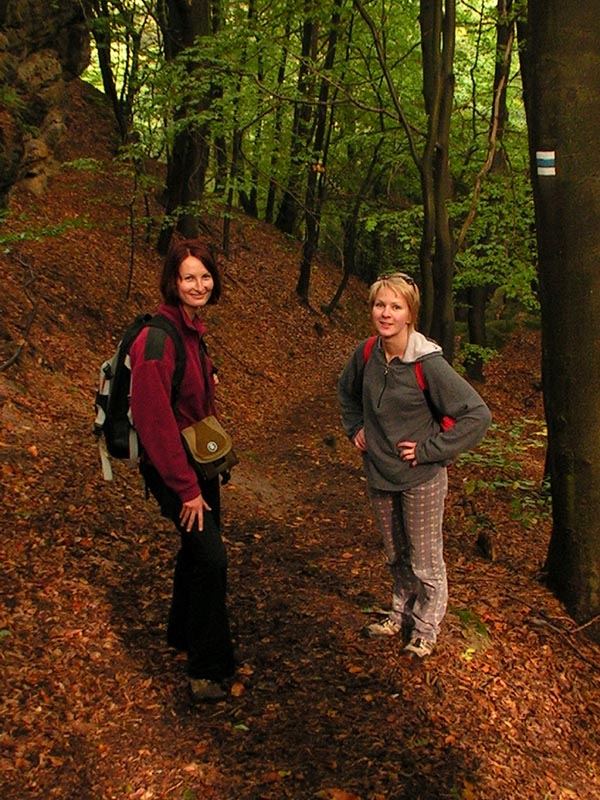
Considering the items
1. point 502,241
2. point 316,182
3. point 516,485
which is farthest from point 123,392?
point 316,182

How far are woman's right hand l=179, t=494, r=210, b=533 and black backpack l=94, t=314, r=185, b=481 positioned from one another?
1.15 ft

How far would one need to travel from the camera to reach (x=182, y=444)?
323cm

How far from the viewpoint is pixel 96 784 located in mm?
2973

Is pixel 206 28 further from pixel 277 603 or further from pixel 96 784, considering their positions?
pixel 96 784

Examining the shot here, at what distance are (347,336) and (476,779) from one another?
15.5m

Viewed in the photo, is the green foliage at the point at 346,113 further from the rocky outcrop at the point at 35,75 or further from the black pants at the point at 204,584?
the black pants at the point at 204,584

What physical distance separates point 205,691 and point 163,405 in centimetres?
161

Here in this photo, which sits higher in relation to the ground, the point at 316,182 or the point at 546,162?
the point at 316,182

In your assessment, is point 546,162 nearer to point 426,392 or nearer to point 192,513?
point 426,392

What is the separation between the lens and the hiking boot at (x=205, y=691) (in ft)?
11.6

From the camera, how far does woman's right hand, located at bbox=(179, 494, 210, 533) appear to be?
3.16 meters

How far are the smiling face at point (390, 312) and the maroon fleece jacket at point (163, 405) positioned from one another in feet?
3.15

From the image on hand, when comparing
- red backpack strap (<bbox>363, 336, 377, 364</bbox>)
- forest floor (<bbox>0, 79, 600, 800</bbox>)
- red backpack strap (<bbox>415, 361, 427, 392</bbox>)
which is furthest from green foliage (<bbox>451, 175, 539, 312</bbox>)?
red backpack strap (<bbox>415, 361, 427, 392</bbox>)

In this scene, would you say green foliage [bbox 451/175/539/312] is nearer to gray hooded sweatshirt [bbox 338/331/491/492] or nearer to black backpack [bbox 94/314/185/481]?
gray hooded sweatshirt [bbox 338/331/491/492]
